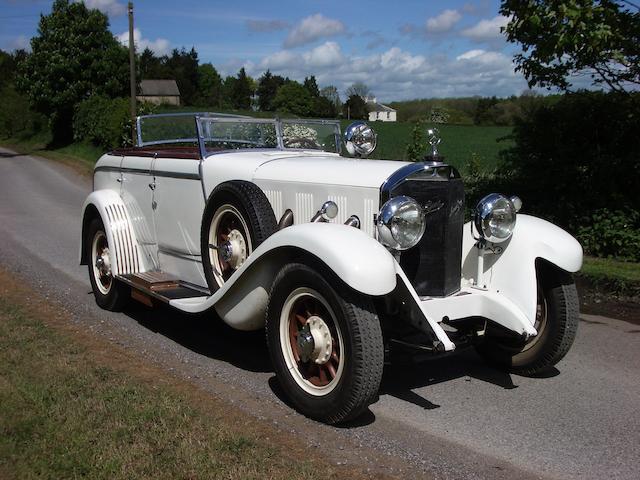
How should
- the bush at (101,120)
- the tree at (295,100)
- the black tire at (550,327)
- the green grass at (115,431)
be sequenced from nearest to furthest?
the green grass at (115,431) < the black tire at (550,327) < the bush at (101,120) < the tree at (295,100)

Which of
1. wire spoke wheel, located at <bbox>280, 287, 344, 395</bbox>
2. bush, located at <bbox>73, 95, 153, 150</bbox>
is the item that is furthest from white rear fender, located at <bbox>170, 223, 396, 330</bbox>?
bush, located at <bbox>73, 95, 153, 150</bbox>

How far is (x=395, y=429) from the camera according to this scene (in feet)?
12.9

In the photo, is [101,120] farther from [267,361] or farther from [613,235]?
[267,361]

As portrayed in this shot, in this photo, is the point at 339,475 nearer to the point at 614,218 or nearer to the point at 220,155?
the point at 220,155

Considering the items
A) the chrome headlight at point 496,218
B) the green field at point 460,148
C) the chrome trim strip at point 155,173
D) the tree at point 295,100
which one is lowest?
the green field at point 460,148

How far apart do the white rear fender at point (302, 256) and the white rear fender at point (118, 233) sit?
1569 millimetres

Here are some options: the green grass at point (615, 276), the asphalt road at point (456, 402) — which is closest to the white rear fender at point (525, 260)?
the asphalt road at point (456, 402)

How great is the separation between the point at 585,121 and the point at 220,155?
699 cm

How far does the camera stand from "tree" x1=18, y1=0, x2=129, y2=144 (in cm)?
3588

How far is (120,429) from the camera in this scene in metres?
3.60

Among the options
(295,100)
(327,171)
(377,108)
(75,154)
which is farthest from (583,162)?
(295,100)

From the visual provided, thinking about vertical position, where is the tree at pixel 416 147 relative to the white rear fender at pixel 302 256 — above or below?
above

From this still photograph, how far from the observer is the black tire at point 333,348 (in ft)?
11.9

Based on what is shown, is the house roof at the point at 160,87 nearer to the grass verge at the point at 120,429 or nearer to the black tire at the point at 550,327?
the grass verge at the point at 120,429
